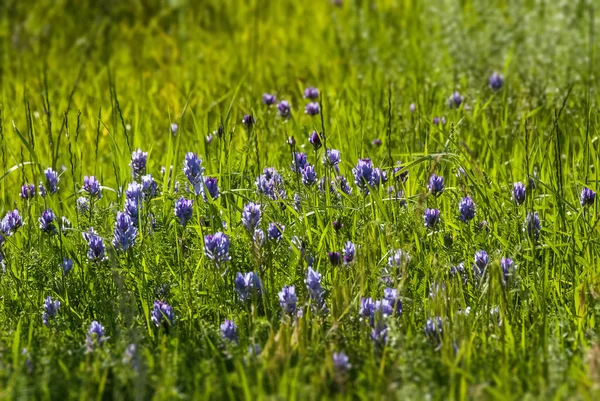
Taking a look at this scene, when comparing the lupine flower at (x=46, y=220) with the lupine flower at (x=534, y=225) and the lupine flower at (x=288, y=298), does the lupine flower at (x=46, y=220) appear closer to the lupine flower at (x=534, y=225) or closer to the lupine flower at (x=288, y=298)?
the lupine flower at (x=288, y=298)

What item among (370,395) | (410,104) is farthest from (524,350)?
(410,104)

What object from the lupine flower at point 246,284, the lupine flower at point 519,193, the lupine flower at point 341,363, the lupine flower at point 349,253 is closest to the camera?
the lupine flower at point 341,363

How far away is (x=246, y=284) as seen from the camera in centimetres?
231

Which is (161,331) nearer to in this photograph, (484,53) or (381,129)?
(381,129)

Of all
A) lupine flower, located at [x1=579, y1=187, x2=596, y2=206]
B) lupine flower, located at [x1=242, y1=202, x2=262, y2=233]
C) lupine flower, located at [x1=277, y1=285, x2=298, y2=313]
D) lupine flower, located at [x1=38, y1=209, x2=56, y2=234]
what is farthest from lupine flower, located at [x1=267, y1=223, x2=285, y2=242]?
lupine flower, located at [x1=579, y1=187, x2=596, y2=206]

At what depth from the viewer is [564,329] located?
2.31 metres

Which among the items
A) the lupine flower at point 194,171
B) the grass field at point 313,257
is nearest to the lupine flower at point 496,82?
the grass field at point 313,257

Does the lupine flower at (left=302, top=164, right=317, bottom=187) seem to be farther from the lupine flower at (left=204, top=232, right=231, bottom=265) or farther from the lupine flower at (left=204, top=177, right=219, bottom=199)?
the lupine flower at (left=204, top=232, right=231, bottom=265)

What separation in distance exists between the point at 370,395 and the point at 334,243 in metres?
0.79

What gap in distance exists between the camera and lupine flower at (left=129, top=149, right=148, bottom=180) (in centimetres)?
292

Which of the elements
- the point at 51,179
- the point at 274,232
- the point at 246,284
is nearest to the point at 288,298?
the point at 246,284

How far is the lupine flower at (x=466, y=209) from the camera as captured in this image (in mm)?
2582

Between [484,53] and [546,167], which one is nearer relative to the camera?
[546,167]

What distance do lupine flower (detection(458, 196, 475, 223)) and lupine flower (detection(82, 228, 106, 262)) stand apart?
1124 mm
